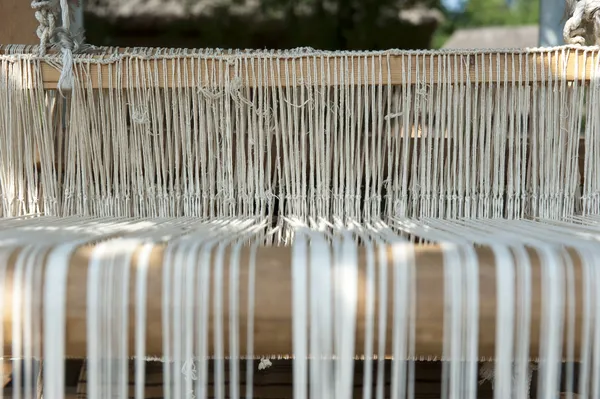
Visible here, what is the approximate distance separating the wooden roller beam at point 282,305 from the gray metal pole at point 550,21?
1.09m

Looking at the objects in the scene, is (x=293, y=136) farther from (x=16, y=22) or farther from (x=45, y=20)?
(x=16, y=22)

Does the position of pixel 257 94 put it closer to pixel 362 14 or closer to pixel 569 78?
pixel 569 78

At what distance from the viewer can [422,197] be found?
76 cm

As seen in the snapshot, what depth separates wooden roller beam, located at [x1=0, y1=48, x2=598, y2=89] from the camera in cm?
73

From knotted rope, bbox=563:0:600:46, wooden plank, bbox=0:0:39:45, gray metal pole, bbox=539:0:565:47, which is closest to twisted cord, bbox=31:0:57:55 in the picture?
wooden plank, bbox=0:0:39:45

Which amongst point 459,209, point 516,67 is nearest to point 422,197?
point 459,209

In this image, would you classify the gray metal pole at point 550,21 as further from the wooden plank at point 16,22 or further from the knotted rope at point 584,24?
the wooden plank at point 16,22

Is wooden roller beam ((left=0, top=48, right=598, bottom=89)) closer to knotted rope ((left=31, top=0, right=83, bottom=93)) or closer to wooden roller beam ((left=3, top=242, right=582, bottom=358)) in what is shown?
knotted rope ((left=31, top=0, right=83, bottom=93))

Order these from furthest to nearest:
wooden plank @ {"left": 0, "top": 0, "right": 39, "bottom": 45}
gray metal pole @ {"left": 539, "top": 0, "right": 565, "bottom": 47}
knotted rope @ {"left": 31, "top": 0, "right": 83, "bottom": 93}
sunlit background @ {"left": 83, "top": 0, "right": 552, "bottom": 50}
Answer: sunlit background @ {"left": 83, "top": 0, "right": 552, "bottom": 50} → gray metal pole @ {"left": 539, "top": 0, "right": 565, "bottom": 47} → wooden plank @ {"left": 0, "top": 0, "right": 39, "bottom": 45} → knotted rope @ {"left": 31, "top": 0, "right": 83, "bottom": 93}

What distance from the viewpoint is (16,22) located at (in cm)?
103

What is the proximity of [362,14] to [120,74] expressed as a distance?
1.35m

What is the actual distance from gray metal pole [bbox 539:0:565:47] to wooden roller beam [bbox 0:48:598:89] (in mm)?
686

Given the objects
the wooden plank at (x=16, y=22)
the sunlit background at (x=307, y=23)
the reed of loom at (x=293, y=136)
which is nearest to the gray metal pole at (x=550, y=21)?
the sunlit background at (x=307, y=23)

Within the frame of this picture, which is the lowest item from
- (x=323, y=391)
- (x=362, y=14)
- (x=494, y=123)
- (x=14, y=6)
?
(x=323, y=391)
